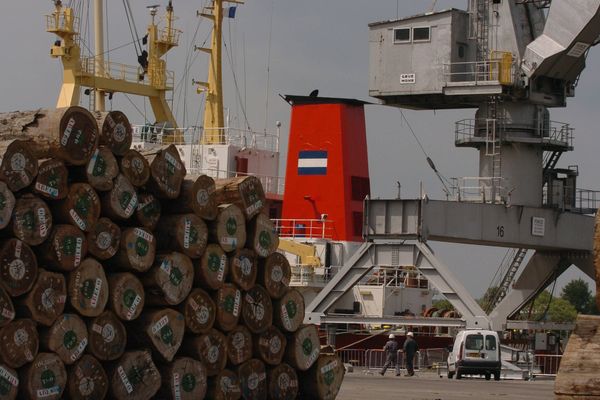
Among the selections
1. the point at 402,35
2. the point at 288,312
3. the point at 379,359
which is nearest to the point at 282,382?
the point at 288,312

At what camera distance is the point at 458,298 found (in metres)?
34.9

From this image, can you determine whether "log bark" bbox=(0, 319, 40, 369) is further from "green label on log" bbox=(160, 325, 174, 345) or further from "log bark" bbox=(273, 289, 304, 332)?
"log bark" bbox=(273, 289, 304, 332)

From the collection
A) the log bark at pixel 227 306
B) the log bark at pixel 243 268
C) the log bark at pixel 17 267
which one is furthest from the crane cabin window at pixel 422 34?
the log bark at pixel 17 267

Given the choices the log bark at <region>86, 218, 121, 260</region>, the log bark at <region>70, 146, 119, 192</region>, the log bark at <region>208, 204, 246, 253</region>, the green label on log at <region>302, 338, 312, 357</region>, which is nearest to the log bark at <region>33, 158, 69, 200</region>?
the log bark at <region>70, 146, 119, 192</region>

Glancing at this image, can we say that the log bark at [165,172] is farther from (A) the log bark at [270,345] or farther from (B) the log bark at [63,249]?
(A) the log bark at [270,345]

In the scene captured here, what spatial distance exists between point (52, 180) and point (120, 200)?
36.4 inches

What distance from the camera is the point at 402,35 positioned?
128 feet

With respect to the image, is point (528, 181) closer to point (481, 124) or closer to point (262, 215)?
point (481, 124)

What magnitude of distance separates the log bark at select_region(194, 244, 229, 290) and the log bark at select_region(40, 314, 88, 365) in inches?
68.3

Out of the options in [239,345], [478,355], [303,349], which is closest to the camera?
[239,345]

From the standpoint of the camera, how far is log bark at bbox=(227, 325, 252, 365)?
1540cm

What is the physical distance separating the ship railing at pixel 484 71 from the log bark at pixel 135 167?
78.3 ft

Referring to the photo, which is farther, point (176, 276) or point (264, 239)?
point (264, 239)

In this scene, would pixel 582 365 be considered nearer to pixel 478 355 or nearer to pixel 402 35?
pixel 478 355
